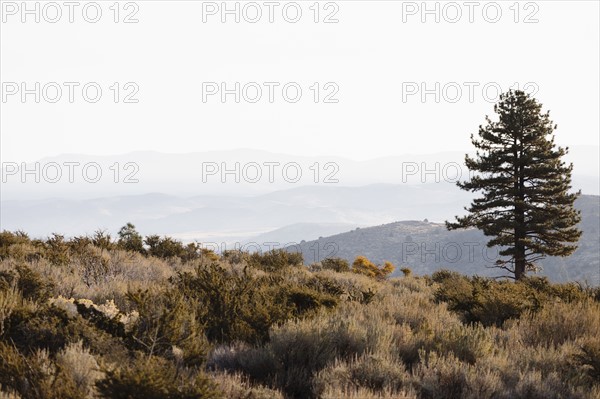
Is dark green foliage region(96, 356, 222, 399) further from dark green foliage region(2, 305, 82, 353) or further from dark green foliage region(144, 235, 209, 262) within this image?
dark green foliage region(144, 235, 209, 262)

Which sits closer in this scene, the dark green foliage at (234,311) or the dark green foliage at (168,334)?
the dark green foliage at (168,334)

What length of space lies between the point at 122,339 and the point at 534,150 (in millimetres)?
30517

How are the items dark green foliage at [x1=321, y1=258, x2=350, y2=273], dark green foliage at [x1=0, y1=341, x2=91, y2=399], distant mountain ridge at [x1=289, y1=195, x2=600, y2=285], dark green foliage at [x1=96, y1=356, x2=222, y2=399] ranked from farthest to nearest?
1. distant mountain ridge at [x1=289, y1=195, x2=600, y2=285]
2. dark green foliage at [x1=321, y1=258, x2=350, y2=273]
3. dark green foliage at [x1=0, y1=341, x2=91, y2=399]
4. dark green foliage at [x1=96, y1=356, x2=222, y2=399]

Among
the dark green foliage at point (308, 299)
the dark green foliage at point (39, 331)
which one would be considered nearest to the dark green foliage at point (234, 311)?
the dark green foliage at point (308, 299)

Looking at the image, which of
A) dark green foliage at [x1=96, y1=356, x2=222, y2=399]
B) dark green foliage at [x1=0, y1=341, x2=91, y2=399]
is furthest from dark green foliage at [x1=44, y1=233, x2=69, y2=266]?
dark green foliage at [x1=96, y1=356, x2=222, y2=399]

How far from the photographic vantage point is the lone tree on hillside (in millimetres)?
30453

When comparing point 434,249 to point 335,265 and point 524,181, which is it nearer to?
point 524,181

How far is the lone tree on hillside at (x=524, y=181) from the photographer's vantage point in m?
30.5

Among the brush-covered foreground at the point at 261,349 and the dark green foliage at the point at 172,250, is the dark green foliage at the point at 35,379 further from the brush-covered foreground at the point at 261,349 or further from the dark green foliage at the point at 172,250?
the dark green foliage at the point at 172,250

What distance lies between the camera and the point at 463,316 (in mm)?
8719

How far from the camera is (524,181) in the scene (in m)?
30.8

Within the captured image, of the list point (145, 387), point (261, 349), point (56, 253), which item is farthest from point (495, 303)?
point (56, 253)

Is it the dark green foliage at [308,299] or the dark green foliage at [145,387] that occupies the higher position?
the dark green foliage at [145,387]

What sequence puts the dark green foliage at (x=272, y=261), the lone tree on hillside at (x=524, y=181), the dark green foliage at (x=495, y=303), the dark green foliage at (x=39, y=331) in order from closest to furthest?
the dark green foliage at (x=39, y=331) → the dark green foliage at (x=495, y=303) → the dark green foliage at (x=272, y=261) → the lone tree on hillside at (x=524, y=181)
